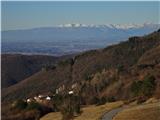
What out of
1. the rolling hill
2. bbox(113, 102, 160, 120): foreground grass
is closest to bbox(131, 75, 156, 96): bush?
bbox(113, 102, 160, 120): foreground grass

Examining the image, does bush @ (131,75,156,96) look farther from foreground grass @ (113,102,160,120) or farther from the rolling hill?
the rolling hill

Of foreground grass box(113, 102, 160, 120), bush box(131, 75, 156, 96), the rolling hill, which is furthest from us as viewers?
the rolling hill

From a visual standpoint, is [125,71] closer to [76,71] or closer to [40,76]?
[76,71]

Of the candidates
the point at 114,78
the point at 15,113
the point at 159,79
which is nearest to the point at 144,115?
the point at 159,79

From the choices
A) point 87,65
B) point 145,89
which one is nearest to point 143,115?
point 145,89

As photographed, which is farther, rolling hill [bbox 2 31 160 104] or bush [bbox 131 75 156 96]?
rolling hill [bbox 2 31 160 104]

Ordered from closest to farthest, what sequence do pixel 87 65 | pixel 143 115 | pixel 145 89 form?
pixel 143 115, pixel 145 89, pixel 87 65

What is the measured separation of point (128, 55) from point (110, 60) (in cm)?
694

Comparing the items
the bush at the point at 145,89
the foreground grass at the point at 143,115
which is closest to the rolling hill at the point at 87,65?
the bush at the point at 145,89

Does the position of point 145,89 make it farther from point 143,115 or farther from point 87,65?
point 87,65

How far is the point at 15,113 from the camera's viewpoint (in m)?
67.5

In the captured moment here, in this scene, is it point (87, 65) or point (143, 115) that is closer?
point (143, 115)

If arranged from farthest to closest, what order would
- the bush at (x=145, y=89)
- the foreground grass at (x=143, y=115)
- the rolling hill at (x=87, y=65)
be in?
the rolling hill at (x=87, y=65), the bush at (x=145, y=89), the foreground grass at (x=143, y=115)

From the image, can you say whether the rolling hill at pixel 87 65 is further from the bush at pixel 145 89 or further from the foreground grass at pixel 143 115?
the foreground grass at pixel 143 115
